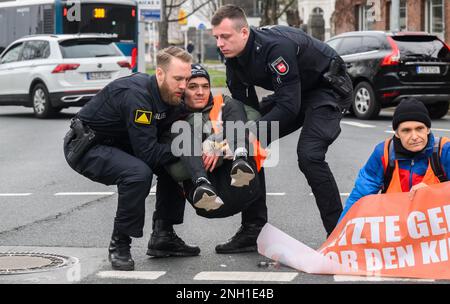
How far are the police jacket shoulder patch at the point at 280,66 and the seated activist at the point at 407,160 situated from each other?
76 cm

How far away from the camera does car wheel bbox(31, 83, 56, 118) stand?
842 inches

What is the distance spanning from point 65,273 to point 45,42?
15718 millimetres

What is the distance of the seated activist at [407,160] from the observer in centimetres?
620

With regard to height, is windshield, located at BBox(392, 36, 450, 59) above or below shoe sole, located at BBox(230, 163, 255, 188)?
above

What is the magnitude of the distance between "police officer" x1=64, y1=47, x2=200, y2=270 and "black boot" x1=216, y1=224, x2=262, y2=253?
0.75 m

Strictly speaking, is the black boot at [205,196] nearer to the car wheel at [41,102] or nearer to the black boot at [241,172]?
the black boot at [241,172]

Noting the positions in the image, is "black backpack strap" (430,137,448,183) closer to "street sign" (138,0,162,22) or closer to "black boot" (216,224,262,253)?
"black boot" (216,224,262,253)

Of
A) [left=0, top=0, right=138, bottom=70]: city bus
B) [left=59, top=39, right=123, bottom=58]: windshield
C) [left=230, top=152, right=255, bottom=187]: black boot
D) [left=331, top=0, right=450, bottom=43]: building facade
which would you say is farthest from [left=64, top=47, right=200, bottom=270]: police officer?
[left=331, top=0, right=450, bottom=43]: building facade

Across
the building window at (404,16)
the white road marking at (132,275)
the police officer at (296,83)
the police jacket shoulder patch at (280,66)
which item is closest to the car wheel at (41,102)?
the police officer at (296,83)

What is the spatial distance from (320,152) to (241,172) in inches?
31.9

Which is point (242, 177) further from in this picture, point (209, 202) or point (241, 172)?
point (209, 202)

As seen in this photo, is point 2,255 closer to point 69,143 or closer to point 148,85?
point 69,143

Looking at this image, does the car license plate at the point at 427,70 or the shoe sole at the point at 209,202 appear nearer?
the shoe sole at the point at 209,202
